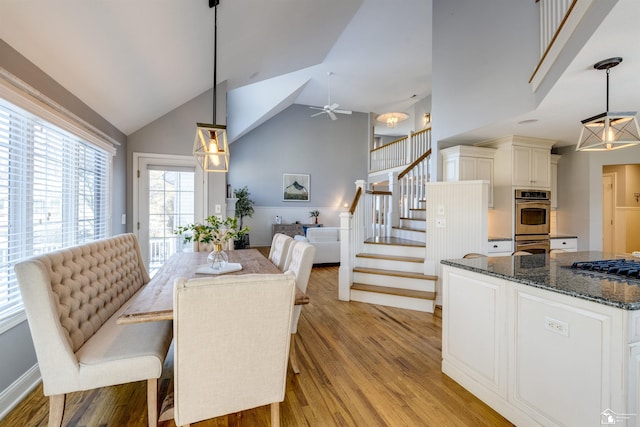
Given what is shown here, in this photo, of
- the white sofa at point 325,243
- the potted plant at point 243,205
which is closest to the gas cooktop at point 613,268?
the white sofa at point 325,243

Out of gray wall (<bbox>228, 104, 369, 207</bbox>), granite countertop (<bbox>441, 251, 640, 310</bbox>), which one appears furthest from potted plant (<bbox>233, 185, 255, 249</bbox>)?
granite countertop (<bbox>441, 251, 640, 310</bbox>)

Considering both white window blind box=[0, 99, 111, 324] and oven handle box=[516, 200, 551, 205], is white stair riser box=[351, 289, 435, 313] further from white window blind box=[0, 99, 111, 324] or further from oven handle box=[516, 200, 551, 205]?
white window blind box=[0, 99, 111, 324]

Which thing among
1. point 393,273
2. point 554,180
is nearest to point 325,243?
point 393,273

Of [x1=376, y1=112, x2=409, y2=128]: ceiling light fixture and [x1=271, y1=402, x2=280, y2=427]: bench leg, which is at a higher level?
[x1=376, y1=112, x2=409, y2=128]: ceiling light fixture

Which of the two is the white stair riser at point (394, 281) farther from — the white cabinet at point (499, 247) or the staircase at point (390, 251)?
the white cabinet at point (499, 247)

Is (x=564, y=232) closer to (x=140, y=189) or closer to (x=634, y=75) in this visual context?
(x=634, y=75)

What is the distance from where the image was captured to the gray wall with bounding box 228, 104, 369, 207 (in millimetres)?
8859

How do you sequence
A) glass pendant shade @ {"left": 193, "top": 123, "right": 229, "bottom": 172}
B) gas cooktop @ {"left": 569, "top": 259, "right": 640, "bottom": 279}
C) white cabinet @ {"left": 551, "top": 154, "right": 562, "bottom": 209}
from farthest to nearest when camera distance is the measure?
white cabinet @ {"left": 551, "top": 154, "right": 562, "bottom": 209} → glass pendant shade @ {"left": 193, "top": 123, "right": 229, "bottom": 172} → gas cooktop @ {"left": 569, "top": 259, "right": 640, "bottom": 279}

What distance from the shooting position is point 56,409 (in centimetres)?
145

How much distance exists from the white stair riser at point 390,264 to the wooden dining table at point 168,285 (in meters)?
1.76

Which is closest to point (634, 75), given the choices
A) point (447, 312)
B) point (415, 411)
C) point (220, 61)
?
point (447, 312)

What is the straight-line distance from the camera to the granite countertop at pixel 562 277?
1312mm

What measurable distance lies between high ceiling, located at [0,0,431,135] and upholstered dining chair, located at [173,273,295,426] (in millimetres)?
1999

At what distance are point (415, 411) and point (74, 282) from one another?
2246 millimetres
